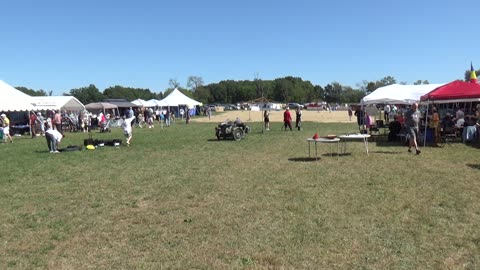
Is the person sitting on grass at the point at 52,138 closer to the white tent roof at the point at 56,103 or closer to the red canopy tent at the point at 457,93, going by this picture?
the red canopy tent at the point at 457,93

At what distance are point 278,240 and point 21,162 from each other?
1102 centimetres

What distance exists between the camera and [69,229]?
6.02 m

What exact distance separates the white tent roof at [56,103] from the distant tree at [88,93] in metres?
96.3

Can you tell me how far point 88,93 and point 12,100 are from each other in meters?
111

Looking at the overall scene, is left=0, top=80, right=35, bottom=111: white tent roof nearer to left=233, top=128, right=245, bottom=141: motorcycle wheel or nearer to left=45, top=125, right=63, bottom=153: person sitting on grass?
left=45, top=125, right=63, bottom=153: person sitting on grass

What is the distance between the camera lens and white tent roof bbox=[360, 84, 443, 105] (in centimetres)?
1914

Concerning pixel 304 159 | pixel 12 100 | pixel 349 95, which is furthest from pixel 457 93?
pixel 349 95

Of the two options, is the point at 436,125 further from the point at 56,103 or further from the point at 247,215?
the point at 56,103

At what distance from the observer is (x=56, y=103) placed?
1303 inches

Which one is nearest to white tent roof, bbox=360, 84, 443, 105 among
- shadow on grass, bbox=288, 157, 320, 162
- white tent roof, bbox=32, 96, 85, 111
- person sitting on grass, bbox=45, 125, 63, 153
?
shadow on grass, bbox=288, 157, 320, 162

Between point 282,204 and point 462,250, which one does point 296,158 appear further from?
point 462,250

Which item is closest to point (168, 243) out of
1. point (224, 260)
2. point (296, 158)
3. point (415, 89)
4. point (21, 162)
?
point (224, 260)

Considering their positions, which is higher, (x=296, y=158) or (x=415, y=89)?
(x=415, y=89)

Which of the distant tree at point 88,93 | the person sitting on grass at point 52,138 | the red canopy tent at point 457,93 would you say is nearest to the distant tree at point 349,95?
the distant tree at point 88,93
